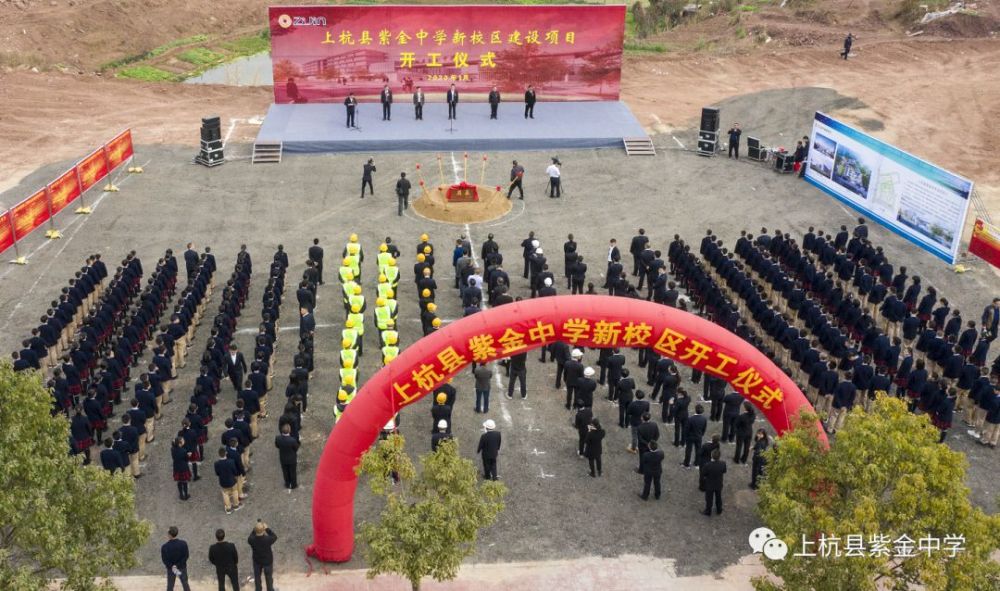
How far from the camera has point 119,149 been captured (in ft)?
105

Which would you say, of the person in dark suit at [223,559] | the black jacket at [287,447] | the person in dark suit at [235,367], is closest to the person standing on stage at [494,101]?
the person in dark suit at [235,367]

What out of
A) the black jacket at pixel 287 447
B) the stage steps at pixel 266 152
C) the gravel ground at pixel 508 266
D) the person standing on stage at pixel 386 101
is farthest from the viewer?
the person standing on stage at pixel 386 101

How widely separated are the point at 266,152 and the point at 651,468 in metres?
21.9

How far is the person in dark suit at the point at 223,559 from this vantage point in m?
14.4

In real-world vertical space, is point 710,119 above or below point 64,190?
above

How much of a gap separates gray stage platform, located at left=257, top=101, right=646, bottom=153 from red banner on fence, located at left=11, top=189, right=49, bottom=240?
Result: 8710 millimetres

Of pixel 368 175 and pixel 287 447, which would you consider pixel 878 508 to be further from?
pixel 368 175

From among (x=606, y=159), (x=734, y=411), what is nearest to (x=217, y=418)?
(x=734, y=411)

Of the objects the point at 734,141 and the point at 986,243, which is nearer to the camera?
the point at 986,243

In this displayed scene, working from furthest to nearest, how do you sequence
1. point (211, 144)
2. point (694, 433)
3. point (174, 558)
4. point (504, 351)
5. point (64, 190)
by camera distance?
point (211, 144) < point (64, 190) < point (694, 433) < point (504, 351) < point (174, 558)

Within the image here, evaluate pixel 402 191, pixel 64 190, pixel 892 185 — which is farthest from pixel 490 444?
pixel 64 190

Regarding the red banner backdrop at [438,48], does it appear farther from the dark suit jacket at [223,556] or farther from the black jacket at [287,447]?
the dark suit jacket at [223,556]

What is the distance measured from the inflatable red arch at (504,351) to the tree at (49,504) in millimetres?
3622

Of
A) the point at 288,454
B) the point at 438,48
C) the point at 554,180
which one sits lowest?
the point at 288,454
